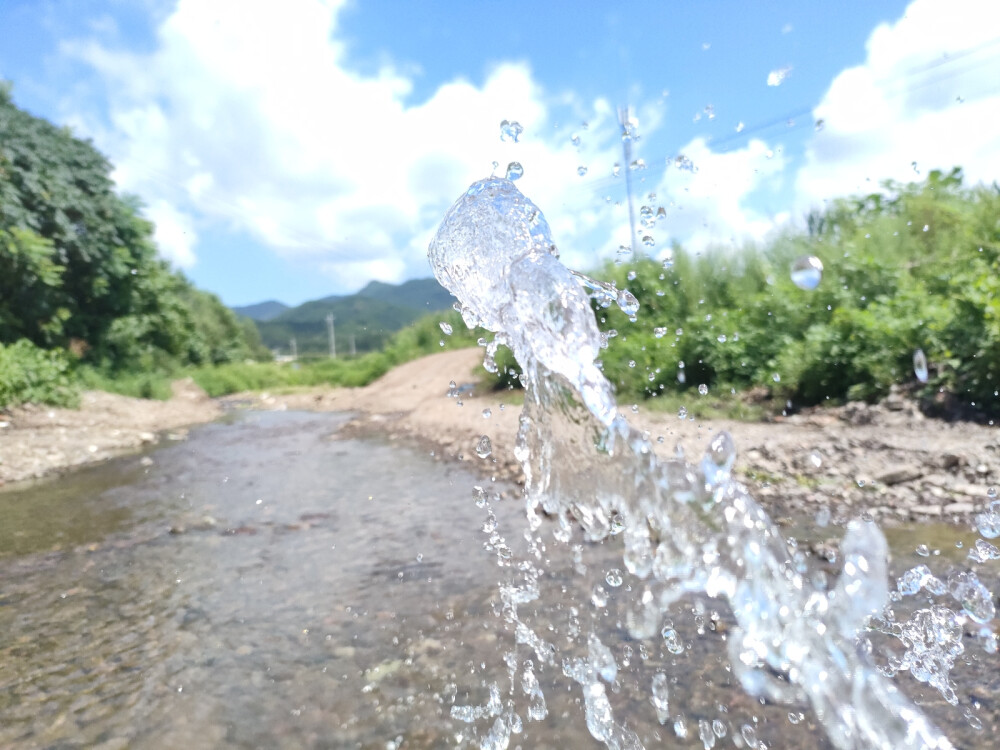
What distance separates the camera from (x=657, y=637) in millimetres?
2676

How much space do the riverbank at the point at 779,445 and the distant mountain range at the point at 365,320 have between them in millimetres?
1279

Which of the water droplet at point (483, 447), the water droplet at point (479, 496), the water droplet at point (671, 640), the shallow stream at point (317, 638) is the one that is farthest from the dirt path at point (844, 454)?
the water droplet at point (671, 640)

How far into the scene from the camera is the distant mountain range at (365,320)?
4.83 metres

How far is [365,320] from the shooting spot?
6492 millimetres

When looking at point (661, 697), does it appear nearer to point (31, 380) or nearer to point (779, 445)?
point (779, 445)

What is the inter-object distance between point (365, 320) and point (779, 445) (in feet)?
12.8

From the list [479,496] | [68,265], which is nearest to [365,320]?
[479,496]

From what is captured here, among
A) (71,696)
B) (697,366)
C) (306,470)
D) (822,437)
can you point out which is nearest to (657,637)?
(71,696)

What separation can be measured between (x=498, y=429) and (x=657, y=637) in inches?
214

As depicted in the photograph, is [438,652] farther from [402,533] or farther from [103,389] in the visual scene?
[103,389]

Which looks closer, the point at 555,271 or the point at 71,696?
the point at 71,696

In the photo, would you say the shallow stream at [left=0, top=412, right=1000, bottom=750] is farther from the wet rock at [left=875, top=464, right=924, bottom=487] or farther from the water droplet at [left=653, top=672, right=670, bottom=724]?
the wet rock at [left=875, top=464, right=924, bottom=487]

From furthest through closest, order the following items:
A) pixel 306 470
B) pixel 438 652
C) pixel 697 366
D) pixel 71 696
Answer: pixel 697 366 < pixel 306 470 < pixel 438 652 < pixel 71 696

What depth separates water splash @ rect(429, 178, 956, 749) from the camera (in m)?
2.10
